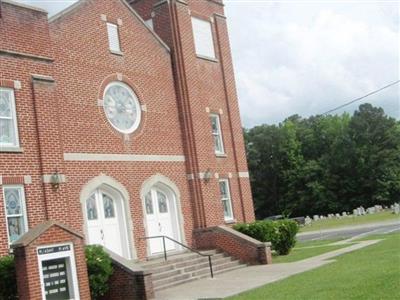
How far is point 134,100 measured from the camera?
21422 mm

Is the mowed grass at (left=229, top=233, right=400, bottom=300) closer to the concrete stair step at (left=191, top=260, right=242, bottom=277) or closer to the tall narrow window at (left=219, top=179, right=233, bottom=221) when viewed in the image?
the concrete stair step at (left=191, top=260, right=242, bottom=277)

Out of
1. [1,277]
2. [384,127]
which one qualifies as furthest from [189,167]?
[384,127]

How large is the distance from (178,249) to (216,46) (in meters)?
9.25

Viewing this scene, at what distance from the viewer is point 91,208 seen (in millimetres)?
18703

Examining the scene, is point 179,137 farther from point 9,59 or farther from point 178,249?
point 9,59

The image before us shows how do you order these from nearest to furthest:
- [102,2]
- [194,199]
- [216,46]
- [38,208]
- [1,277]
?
[1,277] → [38,208] → [102,2] → [194,199] → [216,46]

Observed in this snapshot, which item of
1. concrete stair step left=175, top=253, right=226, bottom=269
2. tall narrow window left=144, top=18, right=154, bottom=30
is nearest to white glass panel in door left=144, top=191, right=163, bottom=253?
concrete stair step left=175, top=253, right=226, bottom=269

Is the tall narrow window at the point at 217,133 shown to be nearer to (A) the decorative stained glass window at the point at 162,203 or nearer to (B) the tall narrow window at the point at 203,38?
(B) the tall narrow window at the point at 203,38

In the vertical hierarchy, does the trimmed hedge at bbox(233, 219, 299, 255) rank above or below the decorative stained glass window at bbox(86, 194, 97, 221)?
below

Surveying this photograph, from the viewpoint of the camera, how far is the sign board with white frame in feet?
43.3

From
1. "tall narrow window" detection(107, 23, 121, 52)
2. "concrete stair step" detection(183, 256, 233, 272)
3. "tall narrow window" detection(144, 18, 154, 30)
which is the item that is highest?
"tall narrow window" detection(144, 18, 154, 30)

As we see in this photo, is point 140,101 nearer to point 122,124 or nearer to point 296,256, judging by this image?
point 122,124

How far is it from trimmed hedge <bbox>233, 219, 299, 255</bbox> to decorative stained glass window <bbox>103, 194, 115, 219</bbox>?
5631 mm

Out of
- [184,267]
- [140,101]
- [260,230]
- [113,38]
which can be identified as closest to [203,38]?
[113,38]
